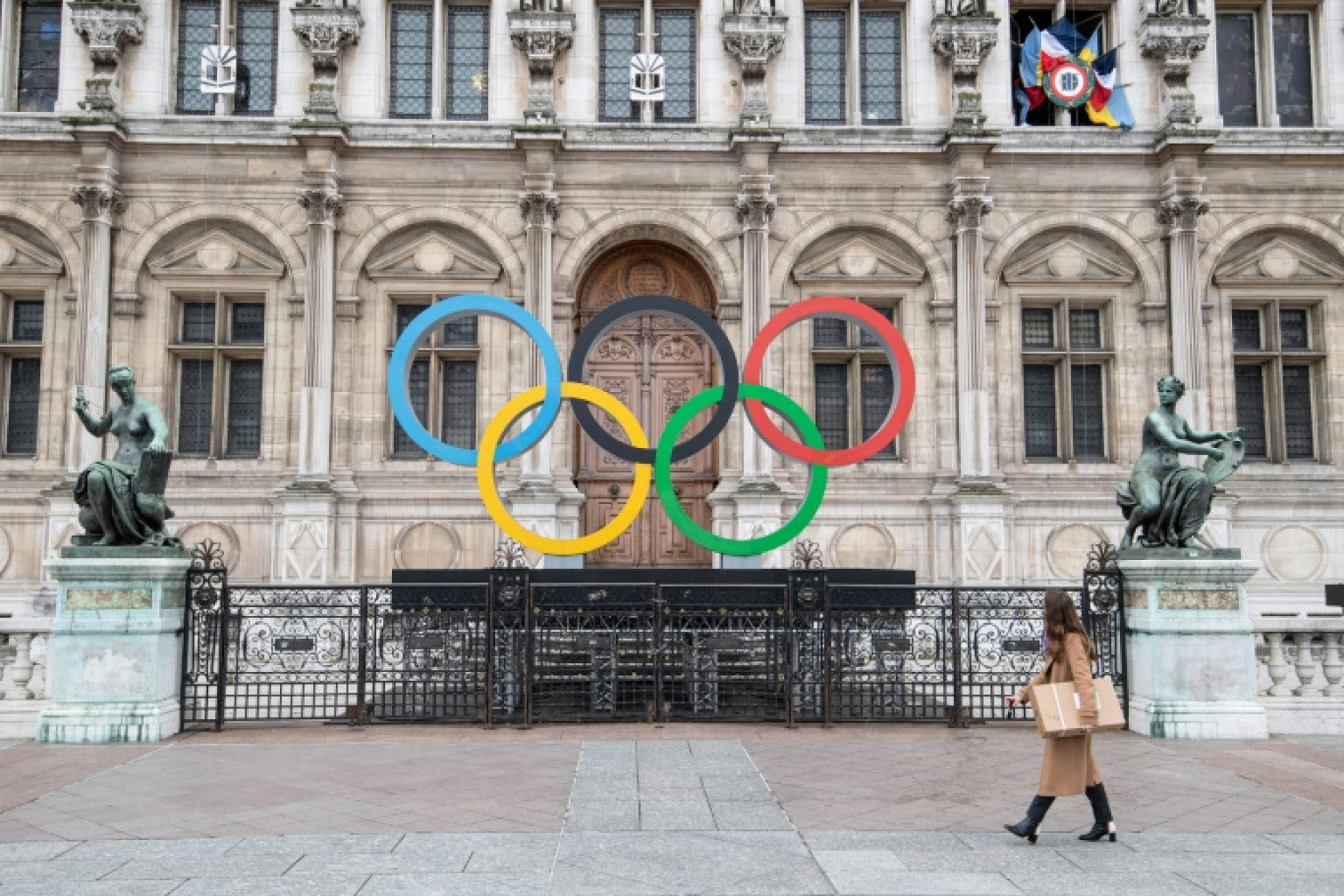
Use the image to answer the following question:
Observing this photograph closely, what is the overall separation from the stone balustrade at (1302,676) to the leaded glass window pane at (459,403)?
575 inches

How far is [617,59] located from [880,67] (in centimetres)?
549

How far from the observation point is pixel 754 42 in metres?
22.0

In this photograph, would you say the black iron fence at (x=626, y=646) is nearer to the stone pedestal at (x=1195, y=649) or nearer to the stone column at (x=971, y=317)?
the stone pedestal at (x=1195, y=649)

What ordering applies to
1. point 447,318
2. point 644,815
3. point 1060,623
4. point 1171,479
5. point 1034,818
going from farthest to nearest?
point 447,318 < point 1171,479 < point 644,815 < point 1060,623 < point 1034,818

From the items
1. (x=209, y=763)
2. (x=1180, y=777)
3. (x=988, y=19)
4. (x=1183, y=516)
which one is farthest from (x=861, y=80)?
(x=209, y=763)

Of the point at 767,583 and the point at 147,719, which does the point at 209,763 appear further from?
the point at 767,583

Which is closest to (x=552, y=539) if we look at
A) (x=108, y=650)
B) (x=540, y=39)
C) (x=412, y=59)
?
(x=108, y=650)

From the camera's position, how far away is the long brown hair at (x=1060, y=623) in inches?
313

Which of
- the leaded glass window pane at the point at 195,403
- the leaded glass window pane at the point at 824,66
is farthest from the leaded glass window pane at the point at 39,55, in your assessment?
the leaded glass window pane at the point at 824,66

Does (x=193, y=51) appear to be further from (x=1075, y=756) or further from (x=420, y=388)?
(x=1075, y=756)

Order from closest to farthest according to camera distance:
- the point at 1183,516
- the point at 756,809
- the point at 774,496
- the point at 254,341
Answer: the point at 756,809 < the point at 1183,516 < the point at 774,496 < the point at 254,341

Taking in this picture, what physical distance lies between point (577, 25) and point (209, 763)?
16.8 metres

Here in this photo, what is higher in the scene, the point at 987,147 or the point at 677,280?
the point at 987,147

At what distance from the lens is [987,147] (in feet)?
71.5
